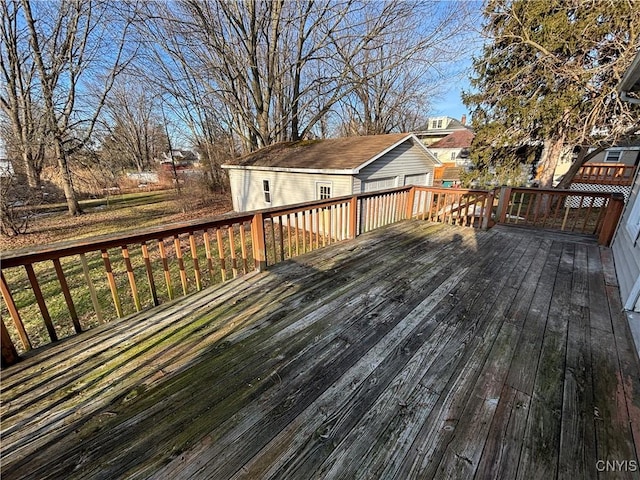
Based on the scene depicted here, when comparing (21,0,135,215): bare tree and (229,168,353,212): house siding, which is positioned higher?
(21,0,135,215): bare tree

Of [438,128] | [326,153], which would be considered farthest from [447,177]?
[438,128]

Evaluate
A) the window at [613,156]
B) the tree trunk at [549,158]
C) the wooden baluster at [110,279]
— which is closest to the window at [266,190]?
the wooden baluster at [110,279]

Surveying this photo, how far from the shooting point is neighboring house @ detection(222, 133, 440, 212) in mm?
7965

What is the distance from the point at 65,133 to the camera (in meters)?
11.0

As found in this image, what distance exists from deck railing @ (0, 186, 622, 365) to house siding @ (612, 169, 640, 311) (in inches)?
12.9

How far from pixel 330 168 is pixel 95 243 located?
6504mm

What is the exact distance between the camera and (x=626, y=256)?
3.08m

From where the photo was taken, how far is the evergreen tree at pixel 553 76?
720 centimetres

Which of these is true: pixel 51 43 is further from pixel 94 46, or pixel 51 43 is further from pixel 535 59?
pixel 535 59

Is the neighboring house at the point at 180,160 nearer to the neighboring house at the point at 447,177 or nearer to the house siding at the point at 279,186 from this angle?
the house siding at the point at 279,186

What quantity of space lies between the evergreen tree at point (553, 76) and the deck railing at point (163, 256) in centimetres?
445

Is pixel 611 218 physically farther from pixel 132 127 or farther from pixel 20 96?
pixel 132 127

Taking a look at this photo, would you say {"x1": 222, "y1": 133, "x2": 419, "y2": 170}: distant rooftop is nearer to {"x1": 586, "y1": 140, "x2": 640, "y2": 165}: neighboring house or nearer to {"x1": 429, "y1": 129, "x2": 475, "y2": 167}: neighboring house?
{"x1": 586, "y1": 140, "x2": 640, "y2": 165}: neighboring house

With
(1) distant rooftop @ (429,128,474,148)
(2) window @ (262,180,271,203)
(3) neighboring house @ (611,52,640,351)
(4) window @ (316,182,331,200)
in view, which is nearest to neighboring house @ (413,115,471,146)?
(1) distant rooftop @ (429,128,474,148)
